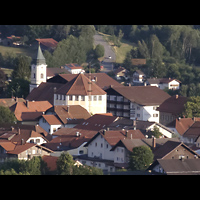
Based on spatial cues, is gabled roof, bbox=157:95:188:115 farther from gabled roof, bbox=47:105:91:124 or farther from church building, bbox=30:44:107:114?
gabled roof, bbox=47:105:91:124

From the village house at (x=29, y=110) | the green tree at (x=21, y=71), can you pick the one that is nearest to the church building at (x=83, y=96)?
the village house at (x=29, y=110)

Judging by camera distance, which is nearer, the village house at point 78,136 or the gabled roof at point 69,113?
the village house at point 78,136

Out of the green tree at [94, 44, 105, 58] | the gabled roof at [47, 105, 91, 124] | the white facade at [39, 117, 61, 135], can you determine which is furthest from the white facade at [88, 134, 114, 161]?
the green tree at [94, 44, 105, 58]

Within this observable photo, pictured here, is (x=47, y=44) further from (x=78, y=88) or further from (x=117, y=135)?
(x=117, y=135)

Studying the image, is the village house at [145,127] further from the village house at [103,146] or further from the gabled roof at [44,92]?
the gabled roof at [44,92]

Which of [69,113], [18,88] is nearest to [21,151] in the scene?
[69,113]

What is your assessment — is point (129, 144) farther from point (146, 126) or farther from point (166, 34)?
point (166, 34)
